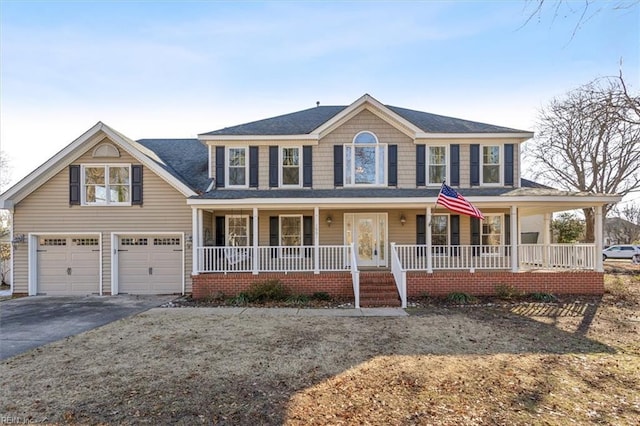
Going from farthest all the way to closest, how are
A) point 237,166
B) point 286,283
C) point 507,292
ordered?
point 237,166 → point 286,283 → point 507,292

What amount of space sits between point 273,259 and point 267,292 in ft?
5.20

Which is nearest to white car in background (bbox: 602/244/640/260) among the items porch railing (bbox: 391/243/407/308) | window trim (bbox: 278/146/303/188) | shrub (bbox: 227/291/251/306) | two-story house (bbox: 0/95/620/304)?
two-story house (bbox: 0/95/620/304)

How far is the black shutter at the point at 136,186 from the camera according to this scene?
39.6 ft

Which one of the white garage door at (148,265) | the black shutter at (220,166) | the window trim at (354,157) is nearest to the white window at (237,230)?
the black shutter at (220,166)

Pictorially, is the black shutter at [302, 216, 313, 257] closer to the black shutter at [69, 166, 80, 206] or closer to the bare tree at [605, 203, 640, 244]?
the black shutter at [69, 166, 80, 206]

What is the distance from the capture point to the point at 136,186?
12102 mm

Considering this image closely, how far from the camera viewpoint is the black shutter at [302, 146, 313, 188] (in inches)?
498

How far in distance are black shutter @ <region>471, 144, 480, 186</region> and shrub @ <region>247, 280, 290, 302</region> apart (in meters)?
8.09

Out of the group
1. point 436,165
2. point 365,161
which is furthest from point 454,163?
point 365,161

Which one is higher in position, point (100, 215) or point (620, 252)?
point (100, 215)

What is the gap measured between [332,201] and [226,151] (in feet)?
16.0

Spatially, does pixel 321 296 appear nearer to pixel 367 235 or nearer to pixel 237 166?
pixel 367 235

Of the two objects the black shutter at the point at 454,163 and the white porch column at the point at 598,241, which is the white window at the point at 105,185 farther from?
the white porch column at the point at 598,241

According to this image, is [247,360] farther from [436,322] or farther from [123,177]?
[123,177]
